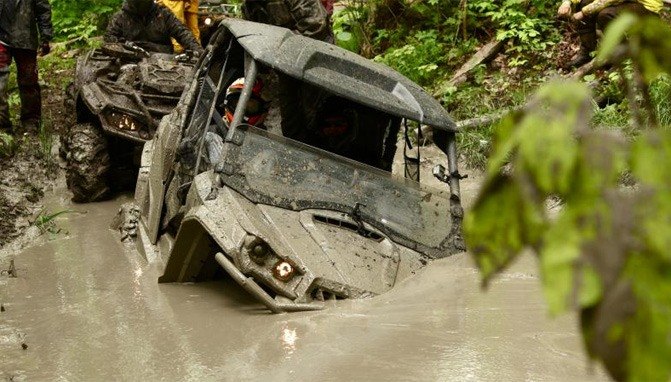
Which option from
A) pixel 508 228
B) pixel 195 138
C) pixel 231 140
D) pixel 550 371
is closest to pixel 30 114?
pixel 195 138

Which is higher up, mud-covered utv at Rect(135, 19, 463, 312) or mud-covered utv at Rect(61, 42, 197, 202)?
mud-covered utv at Rect(135, 19, 463, 312)

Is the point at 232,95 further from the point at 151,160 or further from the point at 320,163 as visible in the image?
the point at 151,160

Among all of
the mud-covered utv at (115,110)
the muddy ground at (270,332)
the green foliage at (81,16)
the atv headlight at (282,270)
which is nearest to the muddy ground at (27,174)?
the mud-covered utv at (115,110)

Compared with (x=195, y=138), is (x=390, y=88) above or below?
above

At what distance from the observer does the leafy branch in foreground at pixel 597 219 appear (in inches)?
37.1

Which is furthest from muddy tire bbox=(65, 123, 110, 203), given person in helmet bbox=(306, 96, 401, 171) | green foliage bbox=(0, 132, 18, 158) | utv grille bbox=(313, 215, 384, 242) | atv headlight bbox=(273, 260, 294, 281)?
atv headlight bbox=(273, 260, 294, 281)

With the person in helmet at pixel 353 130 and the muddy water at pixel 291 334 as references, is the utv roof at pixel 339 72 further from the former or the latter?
the muddy water at pixel 291 334

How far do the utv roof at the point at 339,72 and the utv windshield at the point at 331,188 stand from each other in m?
0.43

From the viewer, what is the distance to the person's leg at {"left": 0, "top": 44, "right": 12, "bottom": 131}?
32.7 feet

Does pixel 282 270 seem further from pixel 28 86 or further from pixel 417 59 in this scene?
pixel 417 59

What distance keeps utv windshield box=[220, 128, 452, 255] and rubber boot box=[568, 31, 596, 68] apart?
152 inches

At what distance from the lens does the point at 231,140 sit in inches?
225

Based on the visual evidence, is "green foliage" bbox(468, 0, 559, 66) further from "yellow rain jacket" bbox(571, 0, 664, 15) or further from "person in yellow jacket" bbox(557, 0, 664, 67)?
"yellow rain jacket" bbox(571, 0, 664, 15)

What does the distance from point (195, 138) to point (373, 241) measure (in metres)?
1.67
